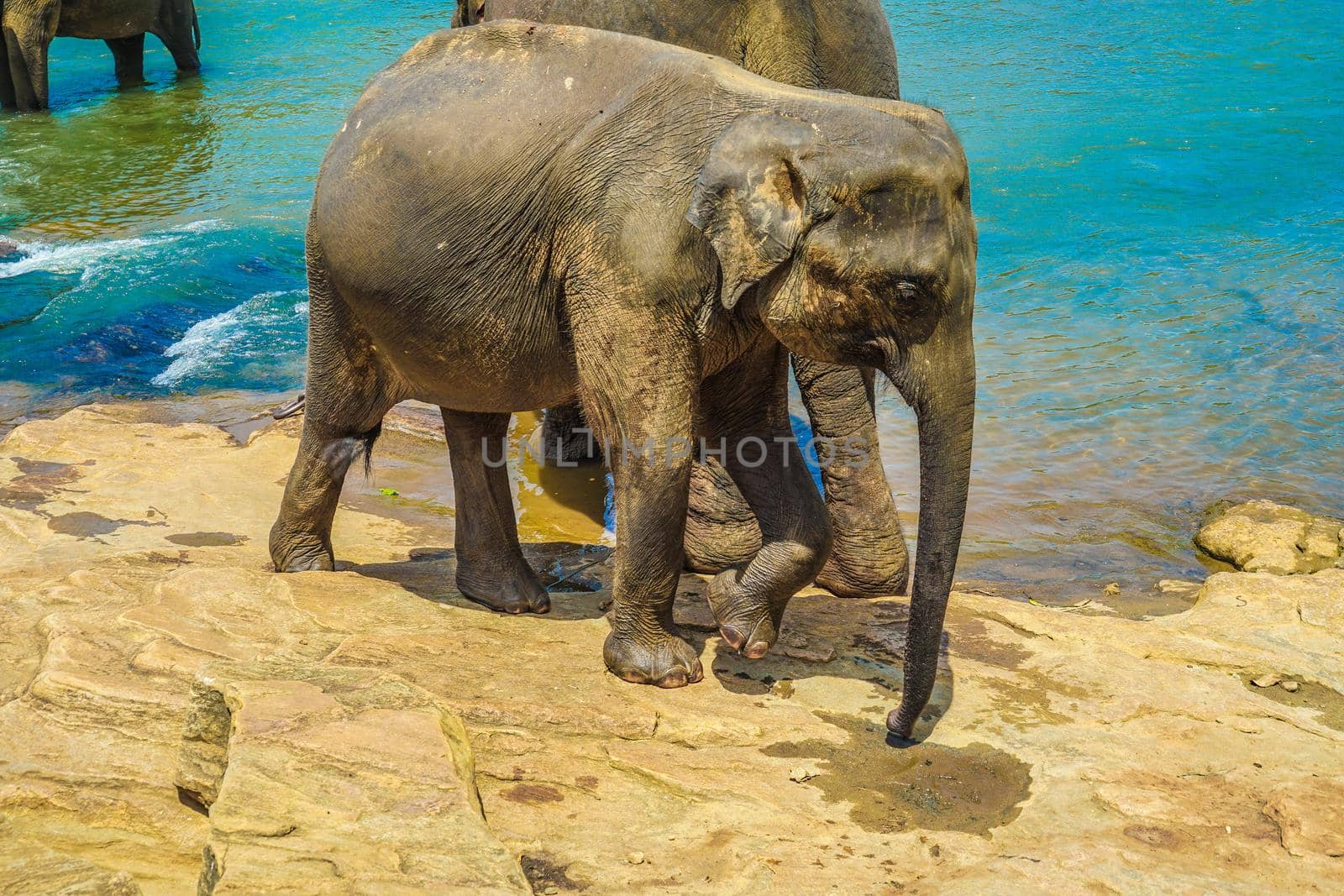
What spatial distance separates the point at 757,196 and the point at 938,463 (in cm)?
95

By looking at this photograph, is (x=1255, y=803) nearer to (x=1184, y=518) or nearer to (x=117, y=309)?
(x=1184, y=518)

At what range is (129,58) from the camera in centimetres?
2144

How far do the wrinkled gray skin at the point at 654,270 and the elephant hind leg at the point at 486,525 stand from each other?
1.17 ft

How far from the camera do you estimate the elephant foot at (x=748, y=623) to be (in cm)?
500

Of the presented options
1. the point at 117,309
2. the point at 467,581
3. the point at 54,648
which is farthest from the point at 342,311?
the point at 117,309

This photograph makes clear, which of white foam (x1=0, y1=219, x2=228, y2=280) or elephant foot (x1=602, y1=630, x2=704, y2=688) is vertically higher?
elephant foot (x1=602, y1=630, x2=704, y2=688)

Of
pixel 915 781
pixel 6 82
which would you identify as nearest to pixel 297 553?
pixel 915 781

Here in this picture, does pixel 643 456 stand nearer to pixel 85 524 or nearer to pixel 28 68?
pixel 85 524

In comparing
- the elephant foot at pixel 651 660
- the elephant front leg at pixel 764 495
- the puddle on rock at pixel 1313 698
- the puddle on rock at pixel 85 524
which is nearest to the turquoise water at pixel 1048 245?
the puddle on rock at pixel 1313 698

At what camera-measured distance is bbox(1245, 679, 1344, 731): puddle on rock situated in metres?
4.88

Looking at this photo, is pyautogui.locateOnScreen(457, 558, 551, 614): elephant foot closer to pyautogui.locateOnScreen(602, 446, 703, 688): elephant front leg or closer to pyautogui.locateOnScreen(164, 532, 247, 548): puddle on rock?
pyautogui.locateOnScreen(602, 446, 703, 688): elephant front leg

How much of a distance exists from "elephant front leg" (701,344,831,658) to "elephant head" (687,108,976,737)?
71cm

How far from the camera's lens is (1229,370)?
10.1 m

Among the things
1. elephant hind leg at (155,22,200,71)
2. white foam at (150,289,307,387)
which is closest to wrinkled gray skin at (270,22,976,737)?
white foam at (150,289,307,387)
